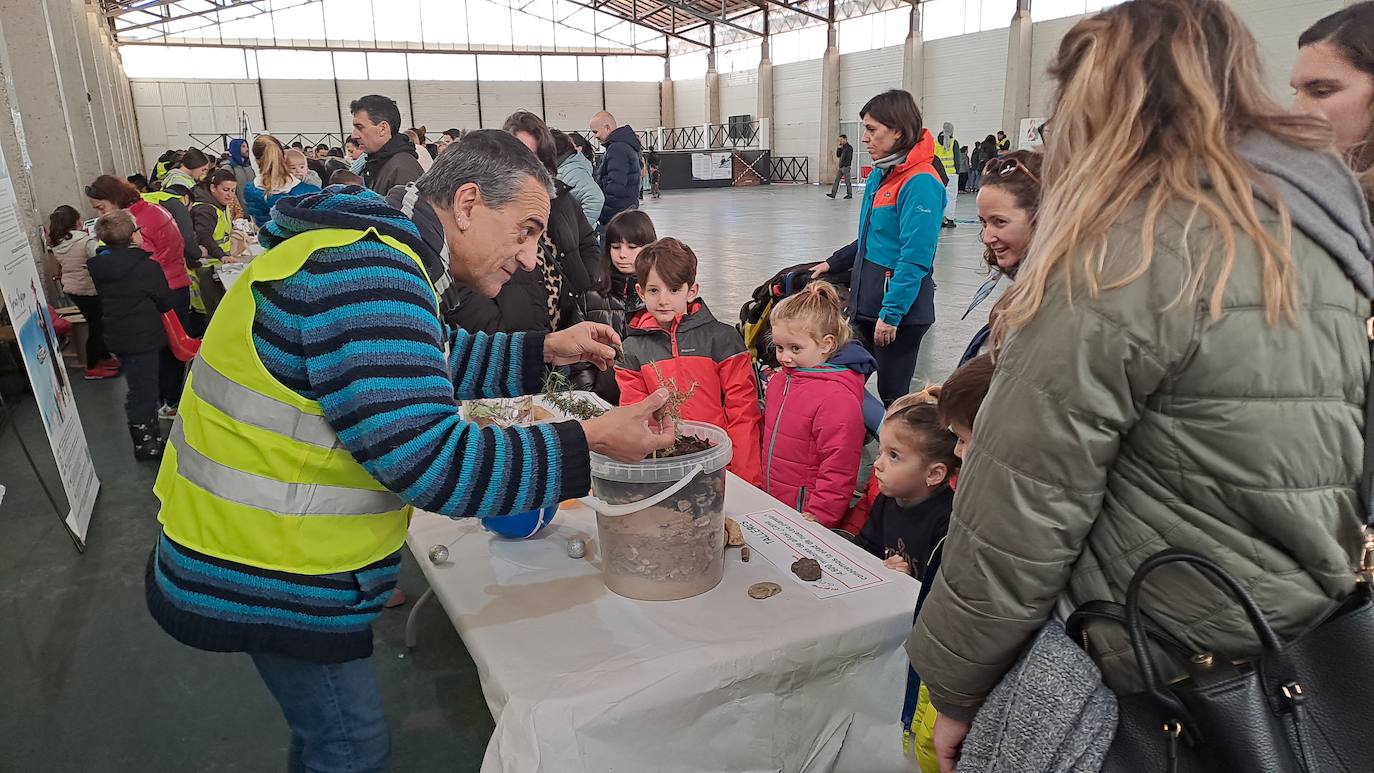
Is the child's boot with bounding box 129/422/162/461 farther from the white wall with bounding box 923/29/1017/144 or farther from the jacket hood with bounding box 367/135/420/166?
the white wall with bounding box 923/29/1017/144

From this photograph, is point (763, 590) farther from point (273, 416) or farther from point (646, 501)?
point (273, 416)

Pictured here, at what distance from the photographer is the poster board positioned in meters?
25.9

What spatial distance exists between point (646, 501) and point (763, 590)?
0.31 m

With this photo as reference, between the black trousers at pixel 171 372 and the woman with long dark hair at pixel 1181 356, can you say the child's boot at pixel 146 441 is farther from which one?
the woman with long dark hair at pixel 1181 356

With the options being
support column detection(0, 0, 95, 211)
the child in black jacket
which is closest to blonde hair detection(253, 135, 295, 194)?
support column detection(0, 0, 95, 211)

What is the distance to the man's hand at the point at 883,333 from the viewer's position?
3.49 metres

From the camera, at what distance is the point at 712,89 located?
28.9m

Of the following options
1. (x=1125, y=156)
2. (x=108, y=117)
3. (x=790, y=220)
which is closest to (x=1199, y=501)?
(x=1125, y=156)

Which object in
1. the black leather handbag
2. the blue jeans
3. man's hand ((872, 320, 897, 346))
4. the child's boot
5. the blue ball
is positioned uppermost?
the black leather handbag

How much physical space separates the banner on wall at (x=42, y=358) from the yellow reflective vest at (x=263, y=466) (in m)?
2.52

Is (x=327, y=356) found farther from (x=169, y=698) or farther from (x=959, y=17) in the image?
(x=959, y=17)

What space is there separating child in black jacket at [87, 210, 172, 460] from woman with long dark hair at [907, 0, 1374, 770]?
4772 mm

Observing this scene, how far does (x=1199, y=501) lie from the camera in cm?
88

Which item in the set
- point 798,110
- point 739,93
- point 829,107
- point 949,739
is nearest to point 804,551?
point 949,739
